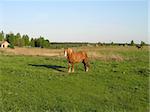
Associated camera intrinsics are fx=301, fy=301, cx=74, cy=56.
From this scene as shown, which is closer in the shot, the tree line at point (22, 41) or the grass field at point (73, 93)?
the grass field at point (73, 93)

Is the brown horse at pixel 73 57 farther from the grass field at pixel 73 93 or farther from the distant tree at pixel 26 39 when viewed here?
the distant tree at pixel 26 39

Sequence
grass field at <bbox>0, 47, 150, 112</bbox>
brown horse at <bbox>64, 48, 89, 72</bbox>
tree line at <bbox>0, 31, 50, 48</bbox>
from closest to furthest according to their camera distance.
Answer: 1. grass field at <bbox>0, 47, 150, 112</bbox>
2. brown horse at <bbox>64, 48, 89, 72</bbox>
3. tree line at <bbox>0, 31, 50, 48</bbox>

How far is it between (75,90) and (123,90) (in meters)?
2.18

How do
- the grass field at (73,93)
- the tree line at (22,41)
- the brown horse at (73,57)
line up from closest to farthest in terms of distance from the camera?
the grass field at (73,93), the brown horse at (73,57), the tree line at (22,41)

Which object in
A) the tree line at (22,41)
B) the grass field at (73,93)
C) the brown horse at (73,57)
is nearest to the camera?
the grass field at (73,93)

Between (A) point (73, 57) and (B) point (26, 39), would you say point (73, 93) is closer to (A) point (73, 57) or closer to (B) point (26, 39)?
(A) point (73, 57)

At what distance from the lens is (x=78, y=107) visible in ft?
33.5

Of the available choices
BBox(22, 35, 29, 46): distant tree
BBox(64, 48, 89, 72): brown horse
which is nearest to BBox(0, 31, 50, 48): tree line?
BBox(22, 35, 29, 46): distant tree

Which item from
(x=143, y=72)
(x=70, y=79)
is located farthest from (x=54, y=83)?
(x=143, y=72)

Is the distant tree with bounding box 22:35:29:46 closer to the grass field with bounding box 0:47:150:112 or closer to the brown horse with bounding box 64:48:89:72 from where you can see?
the brown horse with bounding box 64:48:89:72

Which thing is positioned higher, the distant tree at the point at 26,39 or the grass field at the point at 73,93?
the distant tree at the point at 26,39

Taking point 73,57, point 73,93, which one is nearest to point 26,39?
point 73,57

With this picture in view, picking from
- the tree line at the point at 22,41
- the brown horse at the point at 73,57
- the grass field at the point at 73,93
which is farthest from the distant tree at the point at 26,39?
the grass field at the point at 73,93

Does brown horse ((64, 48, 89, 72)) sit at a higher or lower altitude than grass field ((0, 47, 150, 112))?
higher
